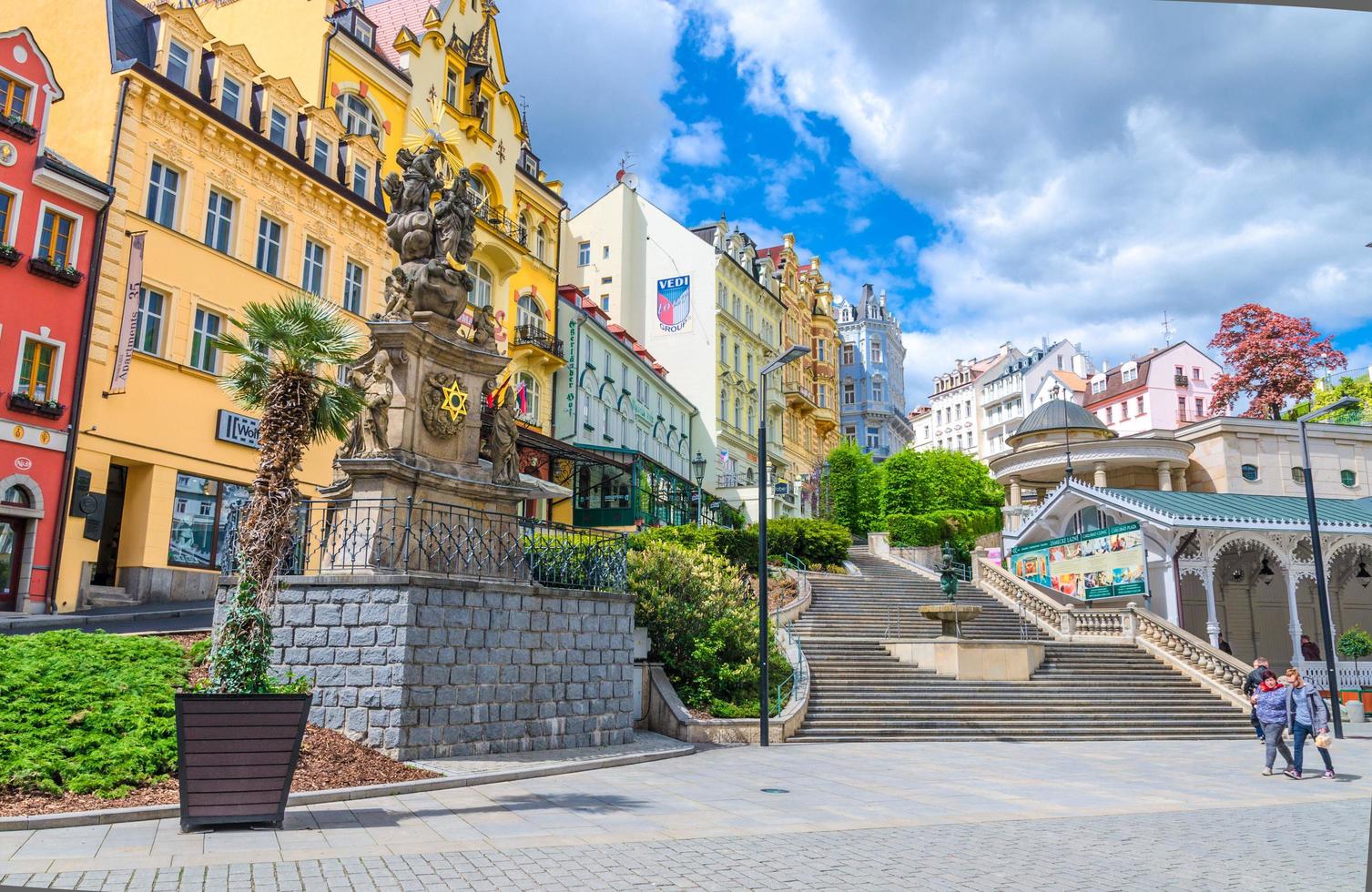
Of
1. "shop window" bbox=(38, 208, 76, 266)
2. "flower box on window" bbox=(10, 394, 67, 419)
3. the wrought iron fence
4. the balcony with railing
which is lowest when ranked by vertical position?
the wrought iron fence

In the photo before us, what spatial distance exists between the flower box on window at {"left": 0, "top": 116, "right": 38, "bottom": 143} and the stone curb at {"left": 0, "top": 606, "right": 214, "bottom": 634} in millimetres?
10566

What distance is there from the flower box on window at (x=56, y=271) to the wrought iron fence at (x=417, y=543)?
1140 centimetres

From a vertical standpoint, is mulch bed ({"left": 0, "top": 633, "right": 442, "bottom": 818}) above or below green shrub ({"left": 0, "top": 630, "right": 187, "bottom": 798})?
below

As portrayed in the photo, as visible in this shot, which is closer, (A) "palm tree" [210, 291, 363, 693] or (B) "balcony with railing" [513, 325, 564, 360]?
(A) "palm tree" [210, 291, 363, 693]

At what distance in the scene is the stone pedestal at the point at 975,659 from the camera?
23203 mm

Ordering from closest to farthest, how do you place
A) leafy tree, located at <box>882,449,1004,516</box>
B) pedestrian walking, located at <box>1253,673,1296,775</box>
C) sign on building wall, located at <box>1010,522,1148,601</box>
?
1. pedestrian walking, located at <box>1253,673,1296,775</box>
2. sign on building wall, located at <box>1010,522,1148,601</box>
3. leafy tree, located at <box>882,449,1004,516</box>

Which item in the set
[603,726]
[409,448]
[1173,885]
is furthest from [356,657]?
[1173,885]

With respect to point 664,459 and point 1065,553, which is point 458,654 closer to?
point 1065,553

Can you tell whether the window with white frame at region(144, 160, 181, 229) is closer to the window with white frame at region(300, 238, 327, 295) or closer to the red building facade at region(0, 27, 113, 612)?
the red building facade at region(0, 27, 113, 612)

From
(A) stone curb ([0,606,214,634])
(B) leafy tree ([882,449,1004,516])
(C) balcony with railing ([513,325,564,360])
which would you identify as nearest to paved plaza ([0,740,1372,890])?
(A) stone curb ([0,606,214,634])

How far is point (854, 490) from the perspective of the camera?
6606cm

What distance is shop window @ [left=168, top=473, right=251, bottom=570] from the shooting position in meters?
24.7

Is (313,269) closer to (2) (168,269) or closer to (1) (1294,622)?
(2) (168,269)

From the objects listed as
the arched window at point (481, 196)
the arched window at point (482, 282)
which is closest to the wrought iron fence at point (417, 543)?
the arched window at point (482, 282)
